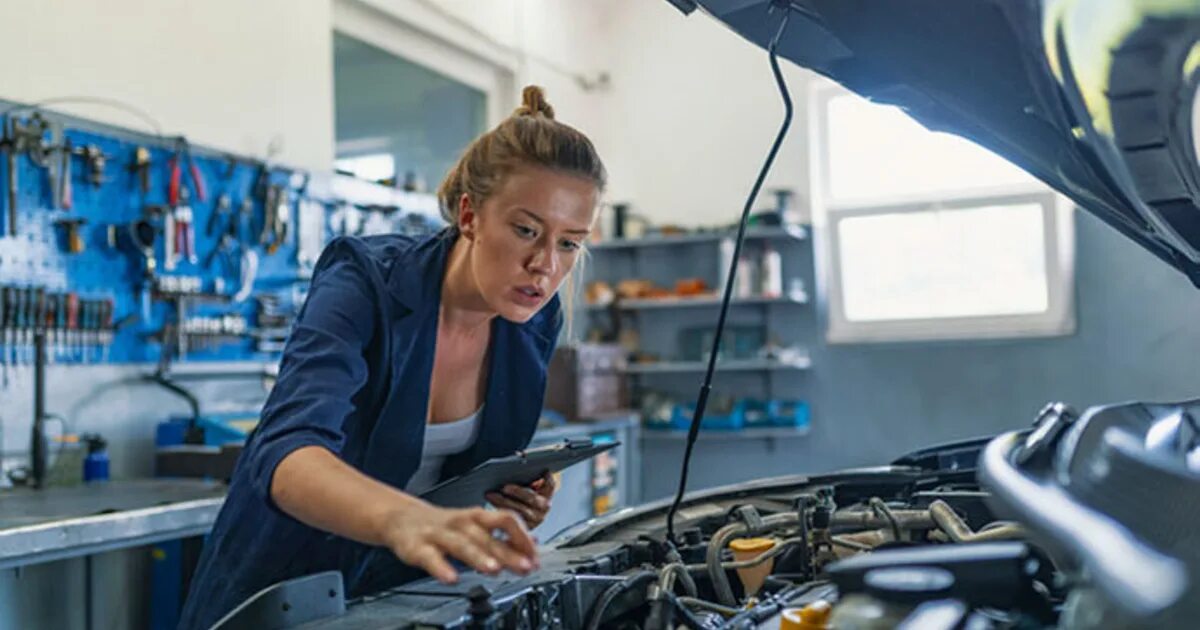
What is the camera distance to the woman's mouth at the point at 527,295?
133 centimetres

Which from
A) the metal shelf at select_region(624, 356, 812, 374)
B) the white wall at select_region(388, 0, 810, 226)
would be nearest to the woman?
the metal shelf at select_region(624, 356, 812, 374)

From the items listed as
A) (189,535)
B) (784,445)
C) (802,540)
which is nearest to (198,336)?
(189,535)

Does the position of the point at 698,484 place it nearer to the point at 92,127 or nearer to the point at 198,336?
the point at 198,336

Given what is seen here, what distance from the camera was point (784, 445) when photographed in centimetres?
513

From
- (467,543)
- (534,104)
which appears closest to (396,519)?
(467,543)

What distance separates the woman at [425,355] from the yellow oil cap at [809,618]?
0.47 meters

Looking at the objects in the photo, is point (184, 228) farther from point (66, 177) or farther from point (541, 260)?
point (541, 260)

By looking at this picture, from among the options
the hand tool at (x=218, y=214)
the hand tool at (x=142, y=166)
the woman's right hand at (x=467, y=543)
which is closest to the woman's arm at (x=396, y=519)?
the woman's right hand at (x=467, y=543)

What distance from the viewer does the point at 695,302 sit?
16.4ft

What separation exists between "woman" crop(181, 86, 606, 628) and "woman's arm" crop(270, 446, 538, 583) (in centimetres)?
8

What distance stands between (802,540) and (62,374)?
7.16ft

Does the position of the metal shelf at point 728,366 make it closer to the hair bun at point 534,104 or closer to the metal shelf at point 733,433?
the metal shelf at point 733,433

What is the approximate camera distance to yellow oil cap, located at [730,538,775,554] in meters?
1.25

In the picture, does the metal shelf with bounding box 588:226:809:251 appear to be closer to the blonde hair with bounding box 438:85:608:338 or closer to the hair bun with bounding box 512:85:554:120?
the hair bun with bounding box 512:85:554:120
